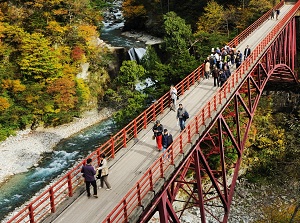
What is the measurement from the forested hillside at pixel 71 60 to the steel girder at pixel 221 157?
6333 mm

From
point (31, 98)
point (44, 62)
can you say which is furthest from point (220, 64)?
point (31, 98)

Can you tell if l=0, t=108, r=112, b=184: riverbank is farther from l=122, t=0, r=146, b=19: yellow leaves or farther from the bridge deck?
l=122, t=0, r=146, b=19: yellow leaves

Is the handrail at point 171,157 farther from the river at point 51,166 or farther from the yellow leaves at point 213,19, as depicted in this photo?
the yellow leaves at point 213,19

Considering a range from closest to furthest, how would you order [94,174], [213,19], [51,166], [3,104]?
[94,174]
[51,166]
[3,104]
[213,19]

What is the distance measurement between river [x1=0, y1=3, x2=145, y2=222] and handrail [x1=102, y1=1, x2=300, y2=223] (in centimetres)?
1678

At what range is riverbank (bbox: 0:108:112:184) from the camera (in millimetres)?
31609

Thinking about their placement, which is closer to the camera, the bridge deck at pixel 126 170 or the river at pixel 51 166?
the bridge deck at pixel 126 170

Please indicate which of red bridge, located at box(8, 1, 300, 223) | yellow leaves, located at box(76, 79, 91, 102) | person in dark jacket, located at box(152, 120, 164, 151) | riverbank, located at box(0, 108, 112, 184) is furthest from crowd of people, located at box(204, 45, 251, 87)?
yellow leaves, located at box(76, 79, 91, 102)

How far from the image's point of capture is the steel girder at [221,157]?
48.5 feet

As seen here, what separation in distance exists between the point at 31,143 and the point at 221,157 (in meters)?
23.9

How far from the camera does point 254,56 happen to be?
81.1 ft

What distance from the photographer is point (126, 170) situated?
582 inches

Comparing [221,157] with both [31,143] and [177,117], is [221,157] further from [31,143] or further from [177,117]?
[31,143]

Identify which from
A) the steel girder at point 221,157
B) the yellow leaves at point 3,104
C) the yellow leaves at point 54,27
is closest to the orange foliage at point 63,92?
the yellow leaves at point 3,104
